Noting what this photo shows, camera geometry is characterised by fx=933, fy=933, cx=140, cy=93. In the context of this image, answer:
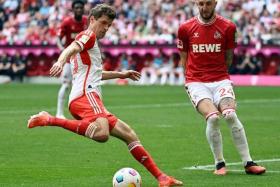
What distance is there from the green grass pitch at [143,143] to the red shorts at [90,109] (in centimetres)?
79

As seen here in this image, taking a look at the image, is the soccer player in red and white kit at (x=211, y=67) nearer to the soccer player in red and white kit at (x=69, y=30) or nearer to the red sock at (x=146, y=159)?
the red sock at (x=146, y=159)

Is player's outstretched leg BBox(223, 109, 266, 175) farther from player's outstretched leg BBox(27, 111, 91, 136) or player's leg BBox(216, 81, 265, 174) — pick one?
player's outstretched leg BBox(27, 111, 91, 136)

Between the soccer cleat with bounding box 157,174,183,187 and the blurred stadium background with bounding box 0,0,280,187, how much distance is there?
1.23 feet

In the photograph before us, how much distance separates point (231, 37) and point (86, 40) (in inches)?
97.2

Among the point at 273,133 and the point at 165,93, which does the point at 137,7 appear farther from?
the point at 273,133

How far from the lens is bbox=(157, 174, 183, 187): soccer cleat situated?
10836 millimetres

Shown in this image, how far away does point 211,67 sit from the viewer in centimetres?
1269

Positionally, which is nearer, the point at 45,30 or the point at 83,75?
the point at 83,75

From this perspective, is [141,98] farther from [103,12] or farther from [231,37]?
[103,12]

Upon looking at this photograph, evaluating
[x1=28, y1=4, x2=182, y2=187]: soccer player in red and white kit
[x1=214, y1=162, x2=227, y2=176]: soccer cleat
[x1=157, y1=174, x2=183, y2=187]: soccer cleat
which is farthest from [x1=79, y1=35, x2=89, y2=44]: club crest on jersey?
[x1=214, y1=162, x2=227, y2=176]: soccer cleat

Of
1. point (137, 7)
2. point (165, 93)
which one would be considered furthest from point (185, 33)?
point (137, 7)

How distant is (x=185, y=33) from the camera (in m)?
12.8

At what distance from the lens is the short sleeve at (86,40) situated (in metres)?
11.0

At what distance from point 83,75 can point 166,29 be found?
101 ft
